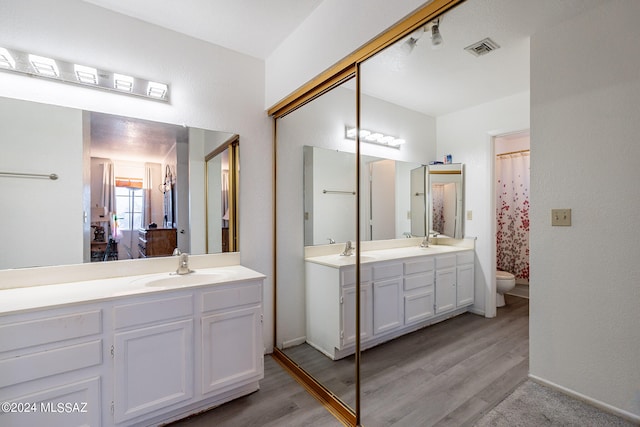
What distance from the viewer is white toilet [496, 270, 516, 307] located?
1.10m

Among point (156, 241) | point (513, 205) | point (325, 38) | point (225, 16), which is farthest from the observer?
→ point (156, 241)

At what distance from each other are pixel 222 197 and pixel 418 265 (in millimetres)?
1596

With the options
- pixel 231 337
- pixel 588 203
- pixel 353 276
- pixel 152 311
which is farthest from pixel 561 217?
pixel 152 311

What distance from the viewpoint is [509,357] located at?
3.67 feet

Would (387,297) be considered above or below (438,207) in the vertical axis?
below

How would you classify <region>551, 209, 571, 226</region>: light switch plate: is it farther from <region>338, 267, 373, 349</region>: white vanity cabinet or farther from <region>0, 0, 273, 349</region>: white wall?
<region>0, 0, 273, 349</region>: white wall

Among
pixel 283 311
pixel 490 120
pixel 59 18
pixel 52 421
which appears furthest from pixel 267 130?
pixel 52 421

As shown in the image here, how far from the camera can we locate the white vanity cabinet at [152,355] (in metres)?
1.51

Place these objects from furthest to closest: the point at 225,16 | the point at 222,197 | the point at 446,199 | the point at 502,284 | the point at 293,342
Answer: the point at 293,342 < the point at 222,197 < the point at 225,16 < the point at 446,199 < the point at 502,284

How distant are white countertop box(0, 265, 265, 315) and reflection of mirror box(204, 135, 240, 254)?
10.0 inches

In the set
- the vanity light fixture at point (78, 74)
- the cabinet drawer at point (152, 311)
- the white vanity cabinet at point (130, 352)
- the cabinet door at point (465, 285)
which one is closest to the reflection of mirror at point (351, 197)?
the cabinet door at point (465, 285)

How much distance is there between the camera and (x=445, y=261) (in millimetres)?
1464

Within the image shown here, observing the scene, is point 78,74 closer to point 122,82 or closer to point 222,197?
point 122,82

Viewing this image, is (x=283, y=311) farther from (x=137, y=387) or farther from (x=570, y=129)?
(x=570, y=129)
